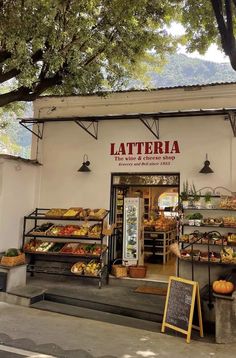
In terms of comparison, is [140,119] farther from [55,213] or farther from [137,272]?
[137,272]

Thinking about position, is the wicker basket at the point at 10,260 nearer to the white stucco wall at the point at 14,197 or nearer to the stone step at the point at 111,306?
the stone step at the point at 111,306

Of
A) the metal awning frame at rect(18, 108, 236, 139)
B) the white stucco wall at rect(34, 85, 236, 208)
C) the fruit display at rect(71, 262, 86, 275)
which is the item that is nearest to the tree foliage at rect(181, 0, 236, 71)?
the metal awning frame at rect(18, 108, 236, 139)

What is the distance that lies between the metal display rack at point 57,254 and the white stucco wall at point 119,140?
2.45 ft

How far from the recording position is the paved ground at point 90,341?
17.2ft

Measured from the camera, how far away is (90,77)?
25.6ft

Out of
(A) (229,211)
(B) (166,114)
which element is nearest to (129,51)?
(B) (166,114)

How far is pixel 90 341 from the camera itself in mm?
5652

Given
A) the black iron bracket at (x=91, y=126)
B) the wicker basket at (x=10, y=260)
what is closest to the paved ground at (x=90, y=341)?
the wicker basket at (x=10, y=260)

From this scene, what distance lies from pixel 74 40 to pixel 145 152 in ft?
11.8

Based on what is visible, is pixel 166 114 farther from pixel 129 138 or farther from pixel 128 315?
pixel 128 315

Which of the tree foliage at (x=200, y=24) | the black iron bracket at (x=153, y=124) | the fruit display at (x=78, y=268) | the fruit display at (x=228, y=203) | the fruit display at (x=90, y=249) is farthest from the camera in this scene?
the black iron bracket at (x=153, y=124)

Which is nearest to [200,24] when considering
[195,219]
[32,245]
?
[195,219]

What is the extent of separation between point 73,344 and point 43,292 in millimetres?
2634

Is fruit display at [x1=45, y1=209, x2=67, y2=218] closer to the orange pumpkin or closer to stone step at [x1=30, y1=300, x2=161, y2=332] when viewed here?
stone step at [x1=30, y1=300, x2=161, y2=332]
